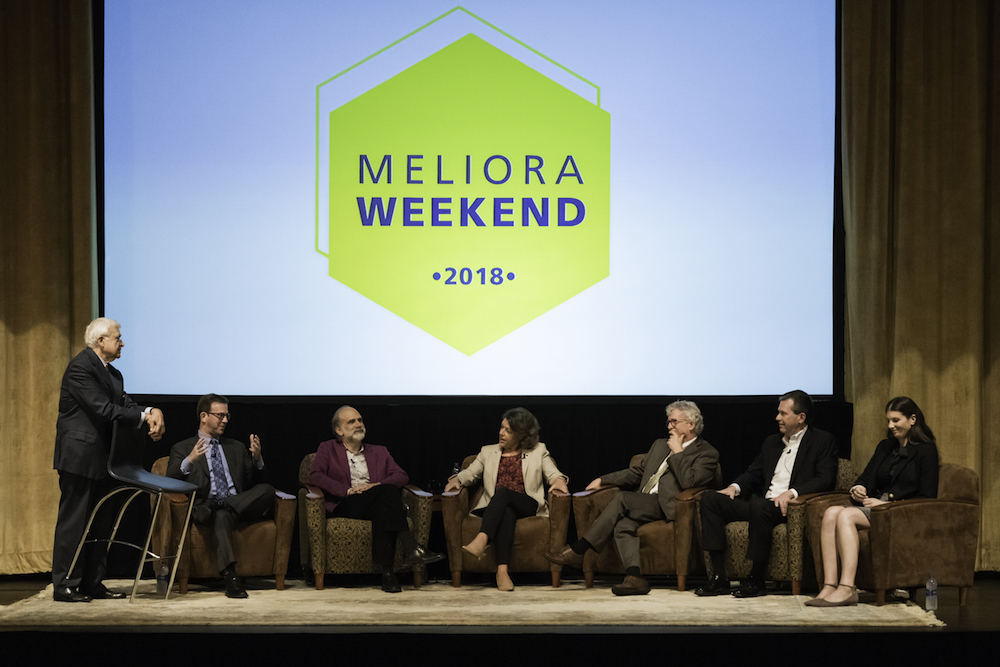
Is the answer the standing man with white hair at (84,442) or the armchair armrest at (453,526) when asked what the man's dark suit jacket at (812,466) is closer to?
the armchair armrest at (453,526)

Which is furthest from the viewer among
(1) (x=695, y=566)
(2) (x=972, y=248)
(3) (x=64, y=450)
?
(2) (x=972, y=248)

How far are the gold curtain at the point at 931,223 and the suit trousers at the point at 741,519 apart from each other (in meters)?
1.10

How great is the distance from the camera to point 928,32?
6.08 metres

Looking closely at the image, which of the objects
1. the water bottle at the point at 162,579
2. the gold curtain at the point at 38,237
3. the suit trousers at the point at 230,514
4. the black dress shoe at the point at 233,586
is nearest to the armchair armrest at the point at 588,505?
the suit trousers at the point at 230,514

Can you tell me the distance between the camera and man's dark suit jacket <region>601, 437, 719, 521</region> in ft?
17.8

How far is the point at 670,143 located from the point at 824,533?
2.38 meters

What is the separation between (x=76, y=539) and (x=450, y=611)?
5.77 ft

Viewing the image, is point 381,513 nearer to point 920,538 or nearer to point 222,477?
point 222,477

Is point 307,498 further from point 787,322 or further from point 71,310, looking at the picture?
point 787,322

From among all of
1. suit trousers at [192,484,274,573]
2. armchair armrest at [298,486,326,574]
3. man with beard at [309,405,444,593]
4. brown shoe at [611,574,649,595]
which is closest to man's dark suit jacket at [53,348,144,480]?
suit trousers at [192,484,274,573]

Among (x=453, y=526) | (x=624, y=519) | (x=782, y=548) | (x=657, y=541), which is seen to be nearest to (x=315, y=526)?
(x=453, y=526)

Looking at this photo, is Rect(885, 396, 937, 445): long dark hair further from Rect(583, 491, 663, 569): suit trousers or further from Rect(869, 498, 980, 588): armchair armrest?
Rect(583, 491, 663, 569): suit trousers

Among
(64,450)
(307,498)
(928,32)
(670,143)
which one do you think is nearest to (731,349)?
(670,143)

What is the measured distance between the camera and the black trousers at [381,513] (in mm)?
5328
